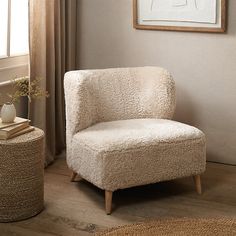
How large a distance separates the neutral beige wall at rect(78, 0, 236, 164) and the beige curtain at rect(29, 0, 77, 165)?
0.65 ft

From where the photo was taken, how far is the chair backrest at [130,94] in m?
3.00

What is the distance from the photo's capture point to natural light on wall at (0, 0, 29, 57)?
2977 mm

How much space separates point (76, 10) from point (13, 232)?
6.63 ft

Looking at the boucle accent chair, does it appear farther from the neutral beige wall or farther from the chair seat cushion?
the neutral beige wall

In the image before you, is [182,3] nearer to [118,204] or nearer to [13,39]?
[13,39]

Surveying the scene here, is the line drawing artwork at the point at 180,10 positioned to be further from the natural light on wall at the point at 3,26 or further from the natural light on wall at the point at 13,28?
the natural light on wall at the point at 3,26

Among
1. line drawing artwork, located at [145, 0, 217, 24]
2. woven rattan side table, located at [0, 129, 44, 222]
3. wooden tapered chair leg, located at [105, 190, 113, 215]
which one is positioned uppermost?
line drawing artwork, located at [145, 0, 217, 24]

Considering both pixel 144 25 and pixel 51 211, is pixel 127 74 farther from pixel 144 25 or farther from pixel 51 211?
pixel 51 211

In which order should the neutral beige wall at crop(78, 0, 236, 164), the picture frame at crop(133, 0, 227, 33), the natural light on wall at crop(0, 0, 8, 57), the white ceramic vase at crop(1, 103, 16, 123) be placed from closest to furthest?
the white ceramic vase at crop(1, 103, 16, 123) < the natural light on wall at crop(0, 0, 8, 57) < the picture frame at crop(133, 0, 227, 33) < the neutral beige wall at crop(78, 0, 236, 164)

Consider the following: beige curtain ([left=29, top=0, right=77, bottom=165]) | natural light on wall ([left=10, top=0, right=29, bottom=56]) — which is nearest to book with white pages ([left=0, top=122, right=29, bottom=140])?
beige curtain ([left=29, top=0, right=77, bottom=165])

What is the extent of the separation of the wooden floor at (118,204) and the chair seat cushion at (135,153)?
16 centimetres

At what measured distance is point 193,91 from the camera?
3.51 meters

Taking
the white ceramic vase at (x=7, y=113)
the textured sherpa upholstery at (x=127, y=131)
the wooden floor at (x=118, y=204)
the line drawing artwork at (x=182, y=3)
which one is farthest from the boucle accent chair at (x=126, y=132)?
the line drawing artwork at (x=182, y=3)

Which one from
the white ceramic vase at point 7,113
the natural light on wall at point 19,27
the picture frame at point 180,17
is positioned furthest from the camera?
the picture frame at point 180,17
